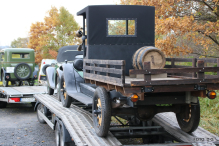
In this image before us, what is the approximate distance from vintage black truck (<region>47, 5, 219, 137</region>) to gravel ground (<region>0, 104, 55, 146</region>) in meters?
1.25

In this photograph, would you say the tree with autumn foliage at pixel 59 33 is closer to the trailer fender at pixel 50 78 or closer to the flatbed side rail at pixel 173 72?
the trailer fender at pixel 50 78

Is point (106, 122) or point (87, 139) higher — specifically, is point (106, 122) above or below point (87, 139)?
above

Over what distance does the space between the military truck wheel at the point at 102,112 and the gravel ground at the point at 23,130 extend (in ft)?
8.71

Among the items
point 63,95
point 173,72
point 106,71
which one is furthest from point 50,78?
point 173,72

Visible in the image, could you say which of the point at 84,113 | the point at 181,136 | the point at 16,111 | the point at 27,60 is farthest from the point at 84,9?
the point at 27,60

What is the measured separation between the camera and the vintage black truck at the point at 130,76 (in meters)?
4.03

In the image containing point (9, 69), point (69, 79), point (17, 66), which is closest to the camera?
point (69, 79)

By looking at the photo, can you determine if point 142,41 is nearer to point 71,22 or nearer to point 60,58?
point 60,58

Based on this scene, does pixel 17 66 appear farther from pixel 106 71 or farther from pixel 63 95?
pixel 106 71

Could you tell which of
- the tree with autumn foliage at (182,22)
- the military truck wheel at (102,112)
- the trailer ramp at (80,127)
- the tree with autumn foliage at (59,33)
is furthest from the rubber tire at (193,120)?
the tree with autumn foliage at (59,33)

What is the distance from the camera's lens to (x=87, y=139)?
444cm

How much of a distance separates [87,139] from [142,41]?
8.42ft

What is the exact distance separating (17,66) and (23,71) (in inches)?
16.3

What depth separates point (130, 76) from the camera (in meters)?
5.37
